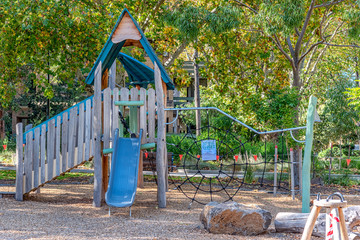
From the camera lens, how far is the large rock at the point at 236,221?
267 inches

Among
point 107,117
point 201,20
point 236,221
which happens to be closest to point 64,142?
point 107,117

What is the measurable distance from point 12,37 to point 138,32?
4.75 metres

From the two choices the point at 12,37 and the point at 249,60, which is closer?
the point at 12,37

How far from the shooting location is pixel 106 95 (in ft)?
30.3

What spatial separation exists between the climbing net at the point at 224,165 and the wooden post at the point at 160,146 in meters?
0.55

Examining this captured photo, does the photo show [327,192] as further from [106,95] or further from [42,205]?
[42,205]

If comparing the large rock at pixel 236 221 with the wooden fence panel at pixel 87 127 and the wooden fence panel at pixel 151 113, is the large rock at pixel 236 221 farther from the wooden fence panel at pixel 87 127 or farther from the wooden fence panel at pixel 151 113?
the wooden fence panel at pixel 87 127

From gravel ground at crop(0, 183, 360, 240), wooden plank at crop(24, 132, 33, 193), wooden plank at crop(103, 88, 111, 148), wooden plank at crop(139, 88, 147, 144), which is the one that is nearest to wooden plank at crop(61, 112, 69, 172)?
wooden plank at crop(24, 132, 33, 193)

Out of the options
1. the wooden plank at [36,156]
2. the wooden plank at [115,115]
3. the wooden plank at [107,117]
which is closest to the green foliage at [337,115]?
the wooden plank at [115,115]

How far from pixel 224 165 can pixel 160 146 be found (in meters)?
4.02

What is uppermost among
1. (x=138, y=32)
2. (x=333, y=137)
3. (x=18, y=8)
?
(x=18, y=8)

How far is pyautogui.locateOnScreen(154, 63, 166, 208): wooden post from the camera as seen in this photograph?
29.8 ft

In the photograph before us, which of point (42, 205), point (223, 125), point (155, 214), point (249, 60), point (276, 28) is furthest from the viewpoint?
point (223, 125)

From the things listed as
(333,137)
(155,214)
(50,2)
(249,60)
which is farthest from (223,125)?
(155,214)
